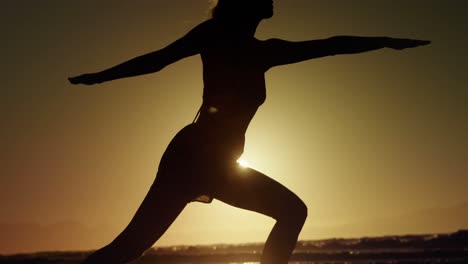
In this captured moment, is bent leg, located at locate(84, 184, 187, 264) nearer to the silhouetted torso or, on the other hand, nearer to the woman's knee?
the silhouetted torso

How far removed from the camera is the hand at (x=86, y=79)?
16.4ft

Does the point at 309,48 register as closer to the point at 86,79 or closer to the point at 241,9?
the point at 241,9

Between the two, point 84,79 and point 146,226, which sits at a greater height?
point 84,79

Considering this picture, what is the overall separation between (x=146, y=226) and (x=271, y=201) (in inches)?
33.9

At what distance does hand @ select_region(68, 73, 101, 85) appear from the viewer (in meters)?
5.01

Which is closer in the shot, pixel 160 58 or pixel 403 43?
pixel 160 58

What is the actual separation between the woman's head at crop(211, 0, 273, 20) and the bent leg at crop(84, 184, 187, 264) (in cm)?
130

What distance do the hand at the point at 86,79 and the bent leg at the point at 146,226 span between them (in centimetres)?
94

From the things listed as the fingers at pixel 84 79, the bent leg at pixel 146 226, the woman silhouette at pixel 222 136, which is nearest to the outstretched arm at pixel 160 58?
the woman silhouette at pixel 222 136

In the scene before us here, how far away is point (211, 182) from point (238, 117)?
1.60 feet

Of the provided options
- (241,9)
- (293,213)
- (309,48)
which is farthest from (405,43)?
(293,213)

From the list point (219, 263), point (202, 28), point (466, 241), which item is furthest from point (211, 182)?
point (466, 241)

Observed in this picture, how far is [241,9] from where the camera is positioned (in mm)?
4914

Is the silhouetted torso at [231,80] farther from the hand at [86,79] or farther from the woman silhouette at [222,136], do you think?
the hand at [86,79]
